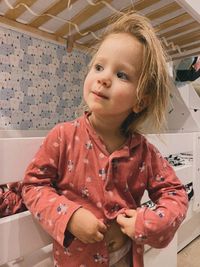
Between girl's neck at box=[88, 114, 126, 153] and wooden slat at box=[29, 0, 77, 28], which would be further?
wooden slat at box=[29, 0, 77, 28]

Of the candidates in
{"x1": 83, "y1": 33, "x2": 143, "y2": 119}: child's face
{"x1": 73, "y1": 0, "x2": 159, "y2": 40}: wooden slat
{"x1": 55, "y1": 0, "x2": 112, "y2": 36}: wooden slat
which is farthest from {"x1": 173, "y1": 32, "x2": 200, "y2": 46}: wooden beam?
{"x1": 83, "y1": 33, "x2": 143, "y2": 119}: child's face

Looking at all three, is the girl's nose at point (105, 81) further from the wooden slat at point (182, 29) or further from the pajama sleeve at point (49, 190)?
the wooden slat at point (182, 29)

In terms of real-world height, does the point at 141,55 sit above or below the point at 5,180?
above

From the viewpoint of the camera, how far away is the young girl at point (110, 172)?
48cm

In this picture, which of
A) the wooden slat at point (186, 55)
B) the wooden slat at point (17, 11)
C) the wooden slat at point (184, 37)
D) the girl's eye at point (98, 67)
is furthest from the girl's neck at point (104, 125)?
the wooden slat at point (186, 55)

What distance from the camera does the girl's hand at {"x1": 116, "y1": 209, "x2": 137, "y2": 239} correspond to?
475mm

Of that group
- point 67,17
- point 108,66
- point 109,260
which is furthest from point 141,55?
point 67,17

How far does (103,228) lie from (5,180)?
203 millimetres

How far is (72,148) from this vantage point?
1.72 feet

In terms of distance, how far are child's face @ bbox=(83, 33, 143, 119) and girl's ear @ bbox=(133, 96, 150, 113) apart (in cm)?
4

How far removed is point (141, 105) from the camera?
0.59 m

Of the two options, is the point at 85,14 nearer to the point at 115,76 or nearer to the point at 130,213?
the point at 115,76

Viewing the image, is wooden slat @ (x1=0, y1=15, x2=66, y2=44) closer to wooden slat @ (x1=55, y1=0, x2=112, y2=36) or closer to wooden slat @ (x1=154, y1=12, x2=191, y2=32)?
wooden slat @ (x1=55, y1=0, x2=112, y2=36)

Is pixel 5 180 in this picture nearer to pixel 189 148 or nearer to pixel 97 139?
pixel 97 139
